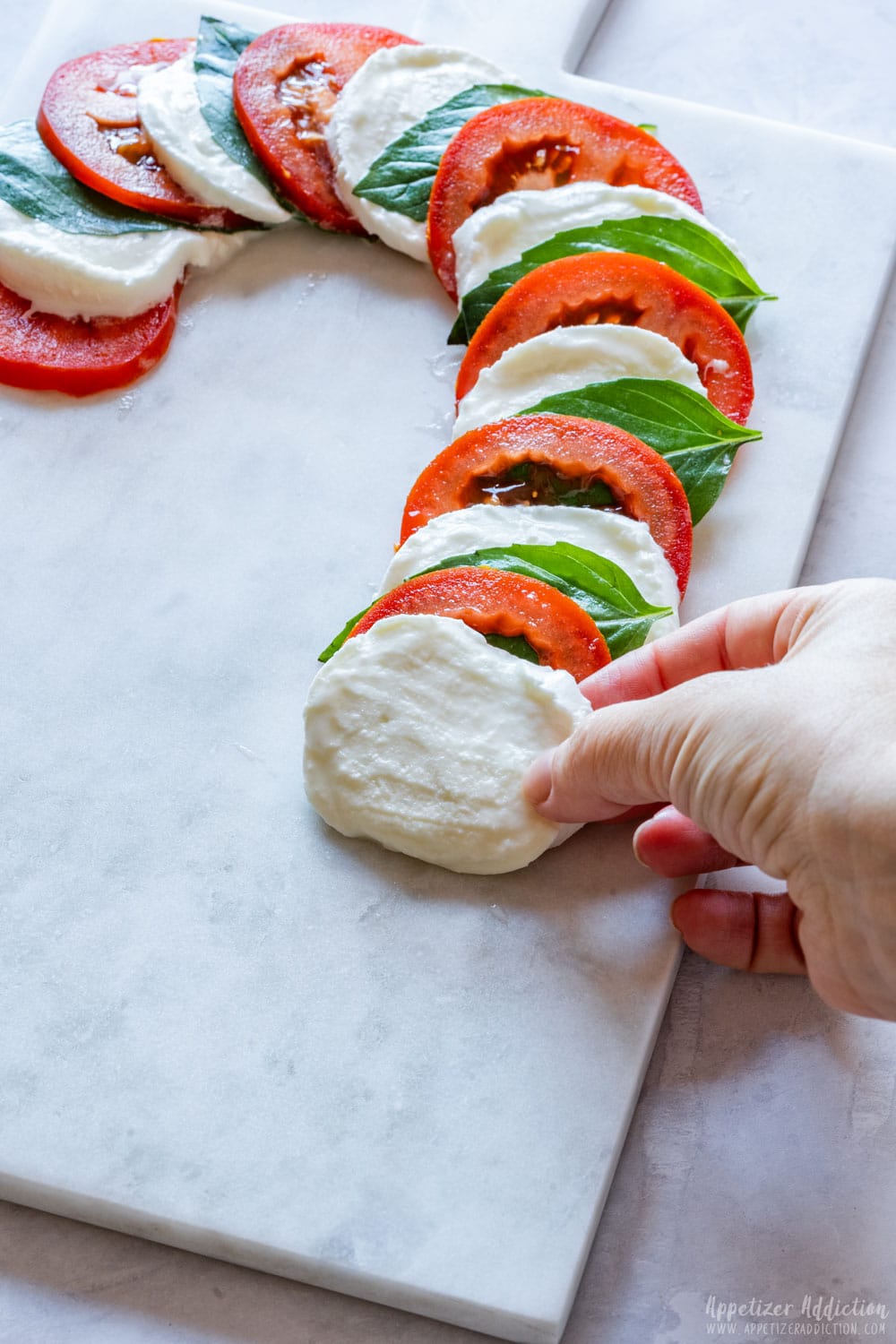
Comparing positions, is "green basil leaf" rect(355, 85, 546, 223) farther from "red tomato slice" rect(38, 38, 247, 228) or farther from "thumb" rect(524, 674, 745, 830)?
"thumb" rect(524, 674, 745, 830)

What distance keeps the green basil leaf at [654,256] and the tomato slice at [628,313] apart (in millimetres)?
88

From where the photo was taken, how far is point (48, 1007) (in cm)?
203

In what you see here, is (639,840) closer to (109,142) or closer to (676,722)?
(676,722)

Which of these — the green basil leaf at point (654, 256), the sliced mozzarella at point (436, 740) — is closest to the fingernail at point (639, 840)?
the sliced mozzarella at point (436, 740)

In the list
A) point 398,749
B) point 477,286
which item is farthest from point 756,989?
point 477,286

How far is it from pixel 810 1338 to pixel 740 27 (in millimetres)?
3218

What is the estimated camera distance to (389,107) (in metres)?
2.84

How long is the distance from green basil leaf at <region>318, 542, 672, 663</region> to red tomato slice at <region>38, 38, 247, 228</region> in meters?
1.21

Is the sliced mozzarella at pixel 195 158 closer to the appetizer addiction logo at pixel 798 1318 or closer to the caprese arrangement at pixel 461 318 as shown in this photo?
the caprese arrangement at pixel 461 318

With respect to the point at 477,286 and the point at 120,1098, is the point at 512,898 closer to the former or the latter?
the point at 120,1098

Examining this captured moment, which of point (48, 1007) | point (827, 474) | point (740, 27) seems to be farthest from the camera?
point (740, 27)

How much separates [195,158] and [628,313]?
1039 millimetres

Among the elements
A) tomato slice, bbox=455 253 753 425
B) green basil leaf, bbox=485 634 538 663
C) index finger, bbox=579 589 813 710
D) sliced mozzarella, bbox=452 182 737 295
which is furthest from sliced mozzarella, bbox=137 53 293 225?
index finger, bbox=579 589 813 710

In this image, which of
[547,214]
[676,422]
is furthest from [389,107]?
[676,422]
